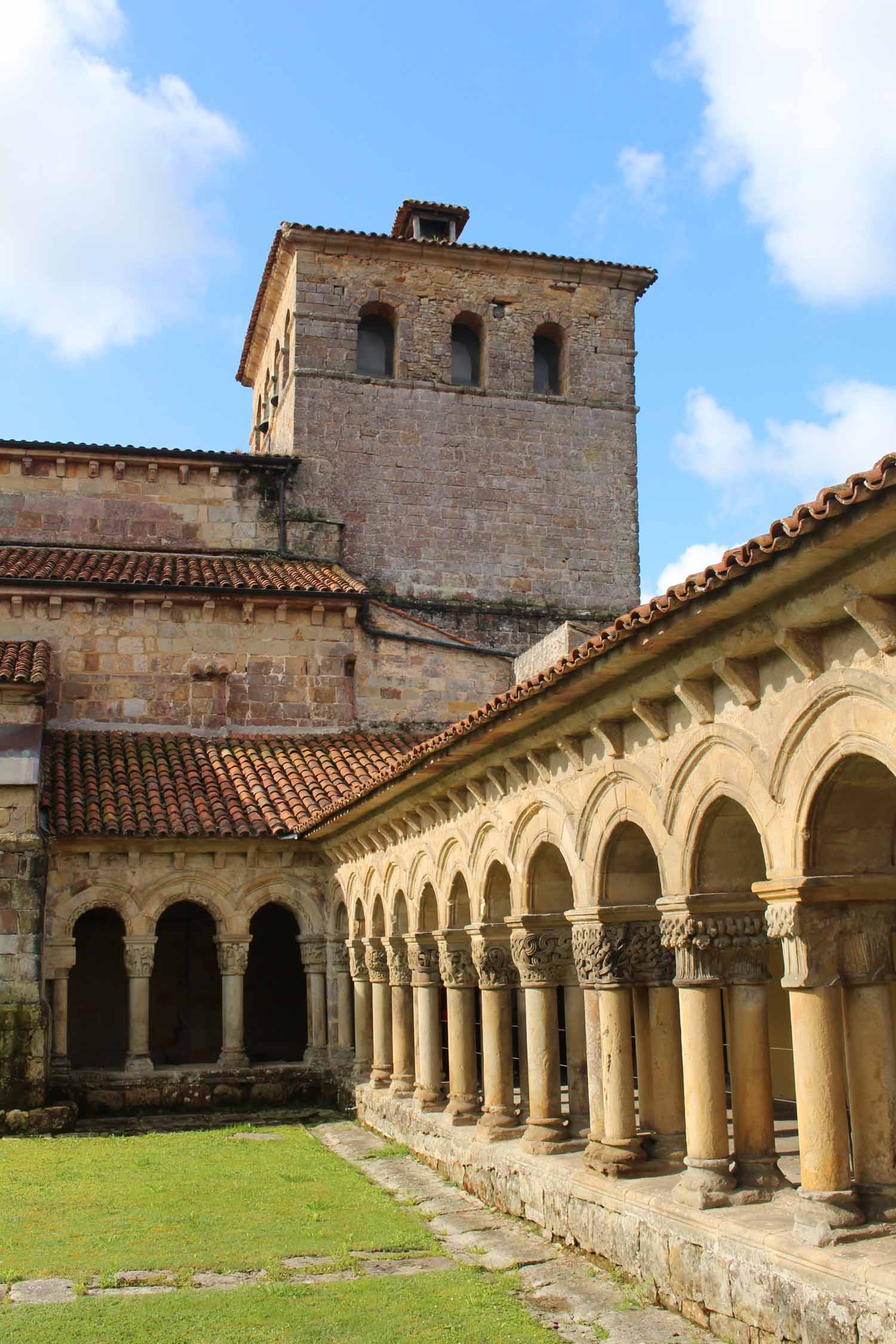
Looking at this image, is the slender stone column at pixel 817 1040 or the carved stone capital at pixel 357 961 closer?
the slender stone column at pixel 817 1040

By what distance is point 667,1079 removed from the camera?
957cm

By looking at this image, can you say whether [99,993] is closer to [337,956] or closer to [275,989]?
[275,989]

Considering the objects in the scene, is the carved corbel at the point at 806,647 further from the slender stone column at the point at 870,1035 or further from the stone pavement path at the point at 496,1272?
the stone pavement path at the point at 496,1272

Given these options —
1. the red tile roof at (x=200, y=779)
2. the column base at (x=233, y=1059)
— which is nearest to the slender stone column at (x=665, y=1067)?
the red tile roof at (x=200, y=779)

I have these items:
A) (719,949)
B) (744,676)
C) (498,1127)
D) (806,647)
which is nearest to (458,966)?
(498,1127)

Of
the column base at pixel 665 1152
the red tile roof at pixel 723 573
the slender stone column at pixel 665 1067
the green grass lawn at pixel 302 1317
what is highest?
the red tile roof at pixel 723 573

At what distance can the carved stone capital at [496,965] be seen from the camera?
1204cm

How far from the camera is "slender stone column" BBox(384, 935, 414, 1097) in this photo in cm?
1520

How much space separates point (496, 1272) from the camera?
8375mm

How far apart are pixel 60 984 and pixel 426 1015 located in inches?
227

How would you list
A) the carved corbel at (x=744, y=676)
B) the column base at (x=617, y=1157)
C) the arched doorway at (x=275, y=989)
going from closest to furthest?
1. the carved corbel at (x=744, y=676)
2. the column base at (x=617, y=1157)
3. the arched doorway at (x=275, y=989)

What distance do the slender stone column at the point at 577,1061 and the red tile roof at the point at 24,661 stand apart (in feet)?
28.2

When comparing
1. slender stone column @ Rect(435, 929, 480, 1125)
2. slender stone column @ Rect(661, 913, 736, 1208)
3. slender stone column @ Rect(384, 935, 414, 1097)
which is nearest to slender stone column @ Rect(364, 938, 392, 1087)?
slender stone column @ Rect(384, 935, 414, 1097)

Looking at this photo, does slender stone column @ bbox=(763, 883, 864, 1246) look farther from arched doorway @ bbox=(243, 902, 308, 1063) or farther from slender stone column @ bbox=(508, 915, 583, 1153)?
arched doorway @ bbox=(243, 902, 308, 1063)
